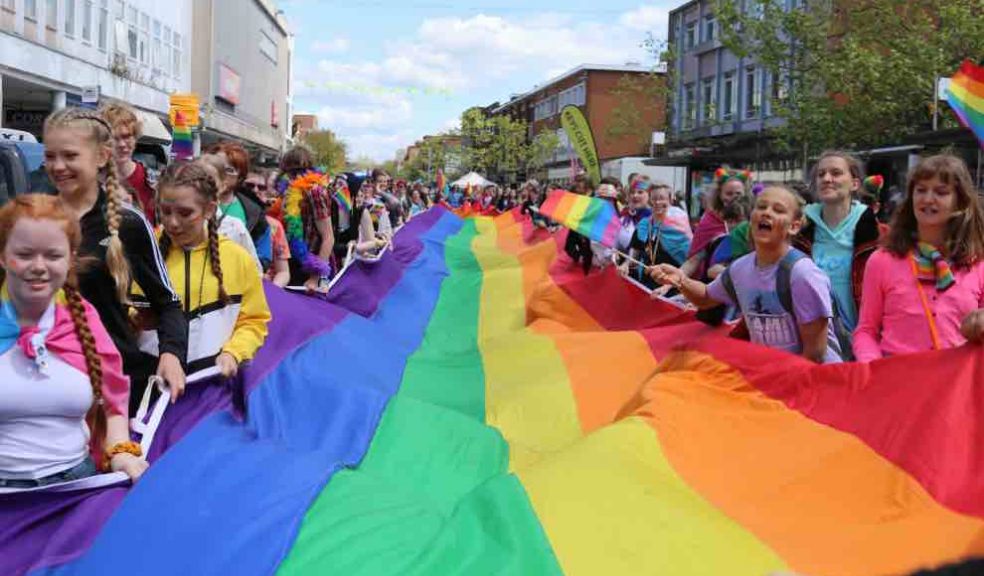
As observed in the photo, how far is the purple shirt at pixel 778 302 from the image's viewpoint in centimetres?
473

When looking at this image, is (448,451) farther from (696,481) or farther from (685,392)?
(696,481)

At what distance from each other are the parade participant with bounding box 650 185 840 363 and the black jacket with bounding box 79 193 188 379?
264cm

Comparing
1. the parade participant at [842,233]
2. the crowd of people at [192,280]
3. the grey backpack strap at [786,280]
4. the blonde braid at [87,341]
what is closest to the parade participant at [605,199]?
the crowd of people at [192,280]

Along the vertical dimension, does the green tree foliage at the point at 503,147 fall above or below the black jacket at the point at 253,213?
above

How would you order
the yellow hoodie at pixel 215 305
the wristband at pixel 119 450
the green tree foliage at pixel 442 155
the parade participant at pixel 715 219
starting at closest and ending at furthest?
the wristband at pixel 119 450 → the yellow hoodie at pixel 215 305 → the parade participant at pixel 715 219 → the green tree foliage at pixel 442 155

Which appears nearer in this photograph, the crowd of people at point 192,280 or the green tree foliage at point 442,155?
the crowd of people at point 192,280

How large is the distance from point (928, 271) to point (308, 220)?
5.26m

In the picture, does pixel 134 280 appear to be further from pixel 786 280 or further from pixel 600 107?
pixel 600 107

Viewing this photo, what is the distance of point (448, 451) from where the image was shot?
16.2ft

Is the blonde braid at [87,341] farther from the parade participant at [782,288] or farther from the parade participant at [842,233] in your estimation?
the parade participant at [842,233]

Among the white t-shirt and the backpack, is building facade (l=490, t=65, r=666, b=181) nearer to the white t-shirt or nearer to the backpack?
the backpack

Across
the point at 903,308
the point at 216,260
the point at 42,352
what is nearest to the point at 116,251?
the point at 42,352

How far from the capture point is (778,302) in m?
4.85

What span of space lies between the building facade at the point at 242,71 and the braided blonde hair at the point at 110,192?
3231 cm
